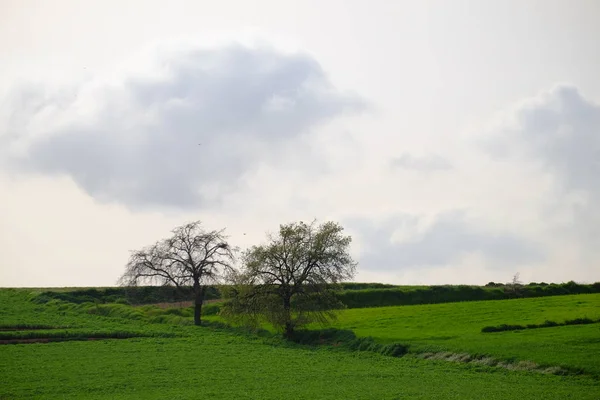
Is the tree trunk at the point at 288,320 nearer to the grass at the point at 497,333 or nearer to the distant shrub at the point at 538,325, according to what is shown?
the grass at the point at 497,333

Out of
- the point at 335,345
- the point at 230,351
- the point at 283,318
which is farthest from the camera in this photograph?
the point at 283,318

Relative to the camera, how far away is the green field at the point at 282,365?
3481 centimetres

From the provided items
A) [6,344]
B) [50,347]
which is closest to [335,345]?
[50,347]

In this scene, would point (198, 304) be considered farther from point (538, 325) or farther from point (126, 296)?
point (538, 325)

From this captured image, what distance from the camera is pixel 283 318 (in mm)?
58781

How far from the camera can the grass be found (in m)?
41.5

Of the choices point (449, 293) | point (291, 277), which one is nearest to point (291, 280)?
point (291, 277)

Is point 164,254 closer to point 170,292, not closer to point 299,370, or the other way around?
point 170,292

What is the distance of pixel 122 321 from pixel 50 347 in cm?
1884

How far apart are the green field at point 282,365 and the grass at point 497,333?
0.14 metres

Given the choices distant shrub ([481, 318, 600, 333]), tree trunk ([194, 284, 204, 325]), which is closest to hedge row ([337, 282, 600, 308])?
tree trunk ([194, 284, 204, 325])

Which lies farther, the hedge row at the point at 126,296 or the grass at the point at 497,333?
the hedge row at the point at 126,296

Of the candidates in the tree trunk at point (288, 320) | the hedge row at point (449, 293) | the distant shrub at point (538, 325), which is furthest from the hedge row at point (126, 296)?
the distant shrub at point (538, 325)

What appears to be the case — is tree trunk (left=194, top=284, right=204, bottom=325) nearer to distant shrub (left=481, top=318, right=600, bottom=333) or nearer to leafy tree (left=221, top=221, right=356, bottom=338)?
leafy tree (left=221, top=221, right=356, bottom=338)
